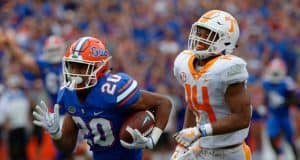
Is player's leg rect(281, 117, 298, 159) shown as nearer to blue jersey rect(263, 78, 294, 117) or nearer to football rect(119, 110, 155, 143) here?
blue jersey rect(263, 78, 294, 117)

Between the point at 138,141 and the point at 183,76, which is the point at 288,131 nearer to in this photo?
the point at 183,76

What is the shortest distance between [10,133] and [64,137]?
5.06 meters

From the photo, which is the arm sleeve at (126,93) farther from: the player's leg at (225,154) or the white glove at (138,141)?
the player's leg at (225,154)

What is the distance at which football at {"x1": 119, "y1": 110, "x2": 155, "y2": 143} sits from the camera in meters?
5.46

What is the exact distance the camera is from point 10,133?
1068cm

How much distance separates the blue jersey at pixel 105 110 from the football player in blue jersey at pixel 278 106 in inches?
219

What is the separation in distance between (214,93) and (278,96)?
5.63 m

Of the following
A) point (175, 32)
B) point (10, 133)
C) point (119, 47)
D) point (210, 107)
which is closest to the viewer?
point (210, 107)

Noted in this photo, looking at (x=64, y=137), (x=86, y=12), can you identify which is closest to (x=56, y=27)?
(x=86, y=12)

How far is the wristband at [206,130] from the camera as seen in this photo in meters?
5.32

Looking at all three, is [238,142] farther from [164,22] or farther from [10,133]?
[164,22]

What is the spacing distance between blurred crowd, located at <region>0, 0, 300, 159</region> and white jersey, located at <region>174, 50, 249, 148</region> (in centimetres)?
489

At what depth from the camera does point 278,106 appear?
1109cm

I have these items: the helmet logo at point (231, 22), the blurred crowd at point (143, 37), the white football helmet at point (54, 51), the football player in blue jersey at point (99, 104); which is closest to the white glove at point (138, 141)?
the football player in blue jersey at point (99, 104)
